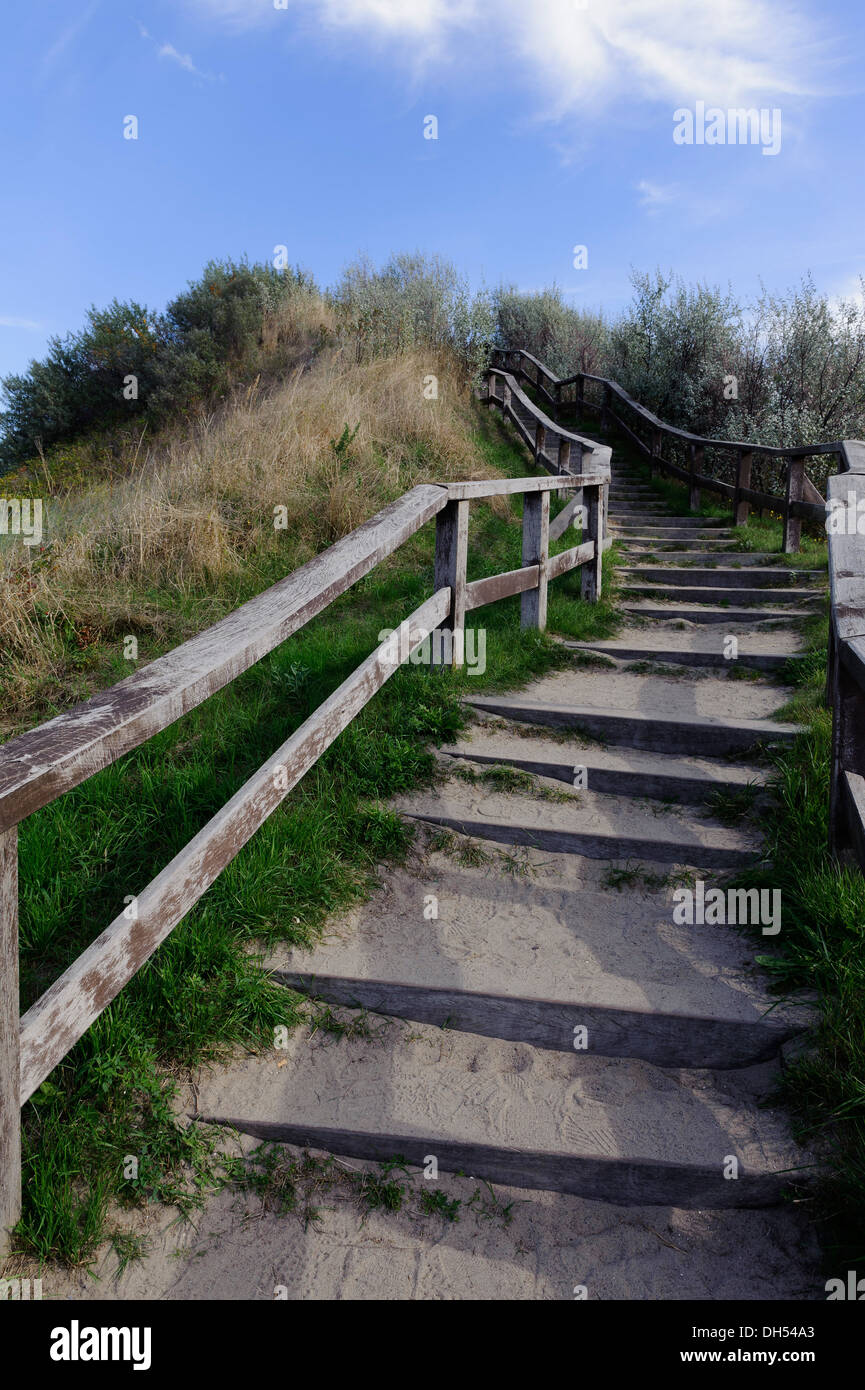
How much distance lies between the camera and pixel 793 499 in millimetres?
7719

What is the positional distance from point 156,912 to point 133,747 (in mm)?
502

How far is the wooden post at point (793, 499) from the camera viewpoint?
777 cm

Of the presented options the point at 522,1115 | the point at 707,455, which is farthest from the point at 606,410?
the point at 522,1115

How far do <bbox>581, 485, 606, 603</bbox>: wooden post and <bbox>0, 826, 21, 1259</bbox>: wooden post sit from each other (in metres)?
5.38

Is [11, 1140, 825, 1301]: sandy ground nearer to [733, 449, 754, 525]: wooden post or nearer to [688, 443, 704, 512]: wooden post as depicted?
[733, 449, 754, 525]: wooden post

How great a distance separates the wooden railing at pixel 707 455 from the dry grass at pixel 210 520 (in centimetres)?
286

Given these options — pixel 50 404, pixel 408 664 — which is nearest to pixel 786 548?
pixel 408 664

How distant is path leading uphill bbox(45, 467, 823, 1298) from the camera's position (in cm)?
203

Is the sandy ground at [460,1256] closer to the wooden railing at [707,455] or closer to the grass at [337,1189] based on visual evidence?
the grass at [337,1189]

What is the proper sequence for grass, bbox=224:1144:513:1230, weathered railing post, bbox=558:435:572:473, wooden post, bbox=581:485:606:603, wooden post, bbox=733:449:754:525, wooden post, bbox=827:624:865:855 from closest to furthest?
grass, bbox=224:1144:513:1230 → wooden post, bbox=827:624:865:855 → wooden post, bbox=581:485:606:603 → wooden post, bbox=733:449:754:525 → weathered railing post, bbox=558:435:572:473

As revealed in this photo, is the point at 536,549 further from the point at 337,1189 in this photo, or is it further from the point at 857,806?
the point at 337,1189

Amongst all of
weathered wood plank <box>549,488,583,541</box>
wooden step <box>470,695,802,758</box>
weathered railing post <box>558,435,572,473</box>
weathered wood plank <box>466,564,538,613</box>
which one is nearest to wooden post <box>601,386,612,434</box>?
weathered railing post <box>558,435,572,473</box>
